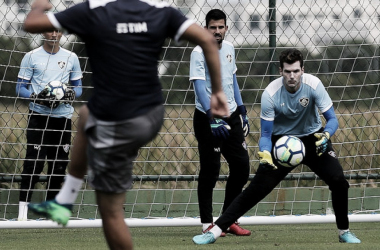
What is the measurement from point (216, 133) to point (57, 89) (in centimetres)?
172

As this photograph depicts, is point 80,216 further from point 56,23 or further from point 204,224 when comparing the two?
point 56,23

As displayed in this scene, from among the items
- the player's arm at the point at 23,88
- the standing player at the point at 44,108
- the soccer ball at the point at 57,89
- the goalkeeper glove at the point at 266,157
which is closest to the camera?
the goalkeeper glove at the point at 266,157

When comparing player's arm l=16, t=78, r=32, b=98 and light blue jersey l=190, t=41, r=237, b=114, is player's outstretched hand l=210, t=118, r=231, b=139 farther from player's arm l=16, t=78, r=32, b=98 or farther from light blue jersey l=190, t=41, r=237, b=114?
player's arm l=16, t=78, r=32, b=98

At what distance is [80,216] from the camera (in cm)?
846

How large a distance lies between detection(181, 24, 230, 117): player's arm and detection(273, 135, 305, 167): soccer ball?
88.7 inches

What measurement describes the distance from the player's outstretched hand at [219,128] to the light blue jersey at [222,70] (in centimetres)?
16

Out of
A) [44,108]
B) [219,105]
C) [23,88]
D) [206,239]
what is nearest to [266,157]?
[206,239]

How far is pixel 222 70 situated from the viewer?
22.5 ft

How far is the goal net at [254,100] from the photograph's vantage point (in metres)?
8.18

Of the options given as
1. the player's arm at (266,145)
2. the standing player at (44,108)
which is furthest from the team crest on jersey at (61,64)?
the player's arm at (266,145)

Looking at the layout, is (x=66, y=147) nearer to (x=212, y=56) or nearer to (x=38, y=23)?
(x=38, y=23)

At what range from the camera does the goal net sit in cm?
818

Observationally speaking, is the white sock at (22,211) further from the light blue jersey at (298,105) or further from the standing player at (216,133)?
the light blue jersey at (298,105)

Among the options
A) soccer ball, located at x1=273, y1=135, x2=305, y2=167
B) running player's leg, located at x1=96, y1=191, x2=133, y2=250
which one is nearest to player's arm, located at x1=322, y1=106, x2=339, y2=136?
soccer ball, located at x1=273, y1=135, x2=305, y2=167
